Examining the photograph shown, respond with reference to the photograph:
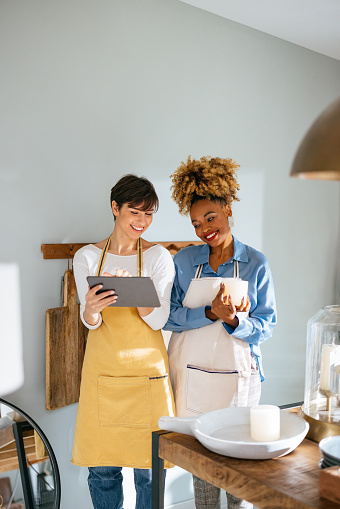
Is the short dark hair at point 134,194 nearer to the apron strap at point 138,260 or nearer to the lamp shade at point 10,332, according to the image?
→ the apron strap at point 138,260

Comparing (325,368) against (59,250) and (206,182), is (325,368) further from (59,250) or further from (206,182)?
(59,250)

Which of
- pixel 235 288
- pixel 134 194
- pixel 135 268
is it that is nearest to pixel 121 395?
pixel 135 268

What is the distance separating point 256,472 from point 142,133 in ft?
5.48

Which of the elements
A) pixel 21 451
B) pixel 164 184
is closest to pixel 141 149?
pixel 164 184

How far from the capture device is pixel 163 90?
96.5 inches

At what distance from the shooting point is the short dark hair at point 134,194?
6.23ft

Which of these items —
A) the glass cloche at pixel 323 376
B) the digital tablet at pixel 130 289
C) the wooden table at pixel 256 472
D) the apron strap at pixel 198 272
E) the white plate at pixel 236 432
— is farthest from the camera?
the apron strap at pixel 198 272

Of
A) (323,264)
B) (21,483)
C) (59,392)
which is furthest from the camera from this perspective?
(323,264)

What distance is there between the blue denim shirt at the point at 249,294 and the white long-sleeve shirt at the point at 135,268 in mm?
69

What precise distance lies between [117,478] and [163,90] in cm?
165

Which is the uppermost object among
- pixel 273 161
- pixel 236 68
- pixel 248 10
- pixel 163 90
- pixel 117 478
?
pixel 248 10

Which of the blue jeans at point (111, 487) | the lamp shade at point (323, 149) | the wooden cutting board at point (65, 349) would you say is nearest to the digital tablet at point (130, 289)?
the wooden cutting board at point (65, 349)

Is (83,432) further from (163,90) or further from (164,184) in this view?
(163,90)

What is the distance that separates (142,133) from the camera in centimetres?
238
